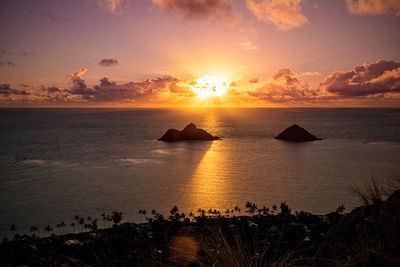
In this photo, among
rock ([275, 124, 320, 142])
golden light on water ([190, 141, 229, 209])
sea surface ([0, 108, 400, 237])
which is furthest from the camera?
rock ([275, 124, 320, 142])

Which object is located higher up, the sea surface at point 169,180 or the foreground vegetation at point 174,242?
the foreground vegetation at point 174,242

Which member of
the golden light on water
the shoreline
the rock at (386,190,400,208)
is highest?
the rock at (386,190,400,208)

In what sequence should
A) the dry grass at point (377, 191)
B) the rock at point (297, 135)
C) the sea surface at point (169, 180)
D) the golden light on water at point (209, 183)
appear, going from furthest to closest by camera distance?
the rock at point (297, 135) < the golden light on water at point (209, 183) < the sea surface at point (169, 180) < the dry grass at point (377, 191)

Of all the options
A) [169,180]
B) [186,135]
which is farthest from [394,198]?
[186,135]

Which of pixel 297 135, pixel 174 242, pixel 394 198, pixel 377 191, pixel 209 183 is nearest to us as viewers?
pixel 377 191

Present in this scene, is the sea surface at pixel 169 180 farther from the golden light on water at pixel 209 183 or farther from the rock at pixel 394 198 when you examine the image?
the rock at pixel 394 198

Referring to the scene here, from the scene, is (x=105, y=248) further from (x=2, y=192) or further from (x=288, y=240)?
(x=2, y=192)

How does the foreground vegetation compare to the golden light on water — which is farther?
the golden light on water

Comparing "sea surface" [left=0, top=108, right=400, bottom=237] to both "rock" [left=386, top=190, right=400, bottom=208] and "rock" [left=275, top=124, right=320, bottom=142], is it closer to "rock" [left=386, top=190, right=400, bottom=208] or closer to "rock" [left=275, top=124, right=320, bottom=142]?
"rock" [left=275, top=124, right=320, bottom=142]

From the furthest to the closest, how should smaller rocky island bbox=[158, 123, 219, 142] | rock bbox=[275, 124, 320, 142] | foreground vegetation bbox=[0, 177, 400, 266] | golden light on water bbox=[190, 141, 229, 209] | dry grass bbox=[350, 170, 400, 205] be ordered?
smaller rocky island bbox=[158, 123, 219, 142] < rock bbox=[275, 124, 320, 142] < golden light on water bbox=[190, 141, 229, 209] < foreground vegetation bbox=[0, 177, 400, 266] < dry grass bbox=[350, 170, 400, 205]

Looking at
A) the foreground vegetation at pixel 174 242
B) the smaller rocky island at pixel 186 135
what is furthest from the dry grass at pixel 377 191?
the smaller rocky island at pixel 186 135

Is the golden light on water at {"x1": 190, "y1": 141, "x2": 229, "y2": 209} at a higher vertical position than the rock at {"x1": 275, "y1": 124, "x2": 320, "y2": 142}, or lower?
lower

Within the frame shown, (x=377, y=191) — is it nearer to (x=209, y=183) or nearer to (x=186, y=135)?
(x=209, y=183)

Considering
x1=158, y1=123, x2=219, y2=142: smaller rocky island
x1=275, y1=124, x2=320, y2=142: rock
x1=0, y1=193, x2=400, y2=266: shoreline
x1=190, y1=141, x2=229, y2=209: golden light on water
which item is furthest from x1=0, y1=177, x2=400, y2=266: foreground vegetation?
x1=275, y1=124, x2=320, y2=142: rock
